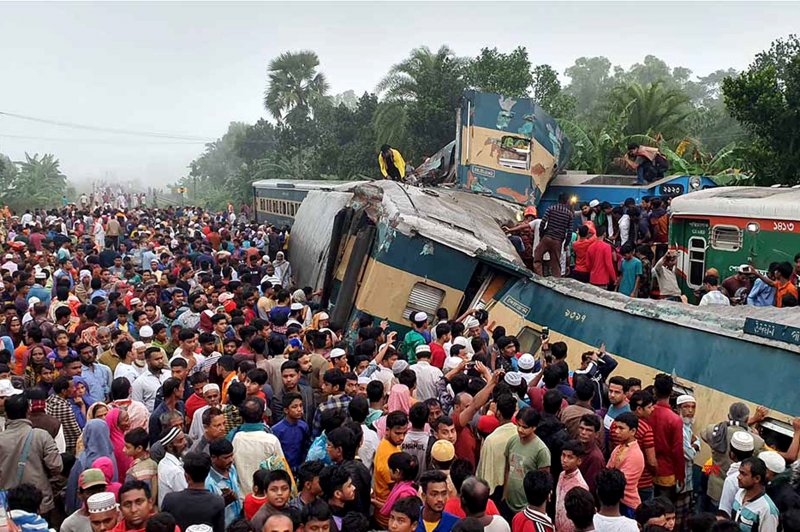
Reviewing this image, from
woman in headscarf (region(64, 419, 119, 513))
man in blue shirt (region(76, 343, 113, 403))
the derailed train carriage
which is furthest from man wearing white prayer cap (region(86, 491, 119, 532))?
the derailed train carriage

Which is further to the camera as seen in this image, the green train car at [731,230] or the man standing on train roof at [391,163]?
the man standing on train roof at [391,163]

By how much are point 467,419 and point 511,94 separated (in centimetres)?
2918

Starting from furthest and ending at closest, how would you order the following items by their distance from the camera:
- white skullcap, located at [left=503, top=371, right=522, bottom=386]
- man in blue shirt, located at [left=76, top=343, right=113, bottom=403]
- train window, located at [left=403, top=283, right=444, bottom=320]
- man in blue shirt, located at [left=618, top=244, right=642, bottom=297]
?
train window, located at [left=403, top=283, right=444, bottom=320]
man in blue shirt, located at [left=618, top=244, right=642, bottom=297]
man in blue shirt, located at [left=76, top=343, right=113, bottom=403]
white skullcap, located at [left=503, top=371, right=522, bottom=386]

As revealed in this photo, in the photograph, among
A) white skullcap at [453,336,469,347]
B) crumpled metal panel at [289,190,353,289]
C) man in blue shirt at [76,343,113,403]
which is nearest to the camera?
man in blue shirt at [76,343,113,403]

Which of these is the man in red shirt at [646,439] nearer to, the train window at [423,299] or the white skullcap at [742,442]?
the white skullcap at [742,442]

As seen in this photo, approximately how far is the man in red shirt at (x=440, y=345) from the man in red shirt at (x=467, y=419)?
6.60ft

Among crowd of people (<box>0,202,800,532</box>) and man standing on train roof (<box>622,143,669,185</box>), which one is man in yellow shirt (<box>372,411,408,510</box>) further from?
man standing on train roof (<box>622,143,669,185</box>)

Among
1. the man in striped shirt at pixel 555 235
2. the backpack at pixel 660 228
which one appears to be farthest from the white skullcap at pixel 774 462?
the backpack at pixel 660 228

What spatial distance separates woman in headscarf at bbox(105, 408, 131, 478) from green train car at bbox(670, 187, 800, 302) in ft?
27.5

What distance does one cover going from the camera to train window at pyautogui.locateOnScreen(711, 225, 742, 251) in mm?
10781

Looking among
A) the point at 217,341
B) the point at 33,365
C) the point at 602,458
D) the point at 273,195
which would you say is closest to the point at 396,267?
the point at 217,341

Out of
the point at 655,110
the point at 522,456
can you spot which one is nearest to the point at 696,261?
the point at 522,456

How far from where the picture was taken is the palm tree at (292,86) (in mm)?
47844

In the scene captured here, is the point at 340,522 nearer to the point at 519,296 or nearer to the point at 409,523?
the point at 409,523
